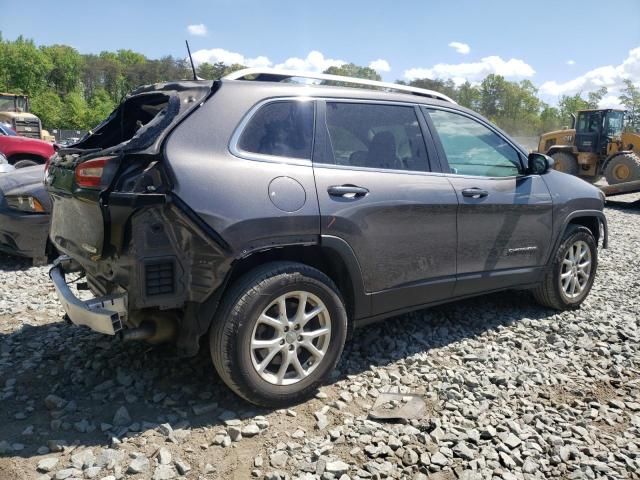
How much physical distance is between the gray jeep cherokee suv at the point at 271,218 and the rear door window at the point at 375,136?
0.01 metres

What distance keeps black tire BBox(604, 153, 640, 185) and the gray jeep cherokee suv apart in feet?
43.4

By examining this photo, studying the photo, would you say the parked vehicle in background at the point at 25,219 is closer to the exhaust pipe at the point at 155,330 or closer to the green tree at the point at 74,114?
the exhaust pipe at the point at 155,330

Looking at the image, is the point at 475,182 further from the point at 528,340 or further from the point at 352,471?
the point at 352,471

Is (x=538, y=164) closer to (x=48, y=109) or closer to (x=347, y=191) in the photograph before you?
(x=347, y=191)

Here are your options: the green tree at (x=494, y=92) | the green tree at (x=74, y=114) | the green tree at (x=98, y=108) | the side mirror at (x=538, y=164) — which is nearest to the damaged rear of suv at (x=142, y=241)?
the side mirror at (x=538, y=164)

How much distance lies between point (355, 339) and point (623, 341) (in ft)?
7.07

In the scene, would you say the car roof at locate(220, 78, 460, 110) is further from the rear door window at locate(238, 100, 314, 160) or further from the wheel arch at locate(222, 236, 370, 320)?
the wheel arch at locate(222, 236, 370, 320)

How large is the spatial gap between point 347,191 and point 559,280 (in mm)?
2553

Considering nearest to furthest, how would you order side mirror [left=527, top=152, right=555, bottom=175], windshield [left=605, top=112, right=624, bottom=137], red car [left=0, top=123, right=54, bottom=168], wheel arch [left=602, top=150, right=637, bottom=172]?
side mirror [left=527, top=152, right=555, bottom=175] < red car [left=0, top=123, right=54, bottom=168] < wheel arch [left=602, top=150, right=637, bottom=172] < windshield [left=605, top=112, right=624, bottom=137]

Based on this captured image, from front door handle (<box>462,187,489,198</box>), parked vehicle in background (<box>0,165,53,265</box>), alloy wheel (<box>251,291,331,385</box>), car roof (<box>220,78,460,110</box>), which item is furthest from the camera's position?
parked vehicle in background (<box>0,165,53,265</box>)

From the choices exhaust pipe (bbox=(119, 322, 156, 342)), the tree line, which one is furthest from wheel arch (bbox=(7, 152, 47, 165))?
the tree line

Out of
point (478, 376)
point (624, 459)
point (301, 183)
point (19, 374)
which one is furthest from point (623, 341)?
point (19, 374)

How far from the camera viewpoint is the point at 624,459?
9.10 ft

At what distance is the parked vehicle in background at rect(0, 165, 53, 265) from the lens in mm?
5582
